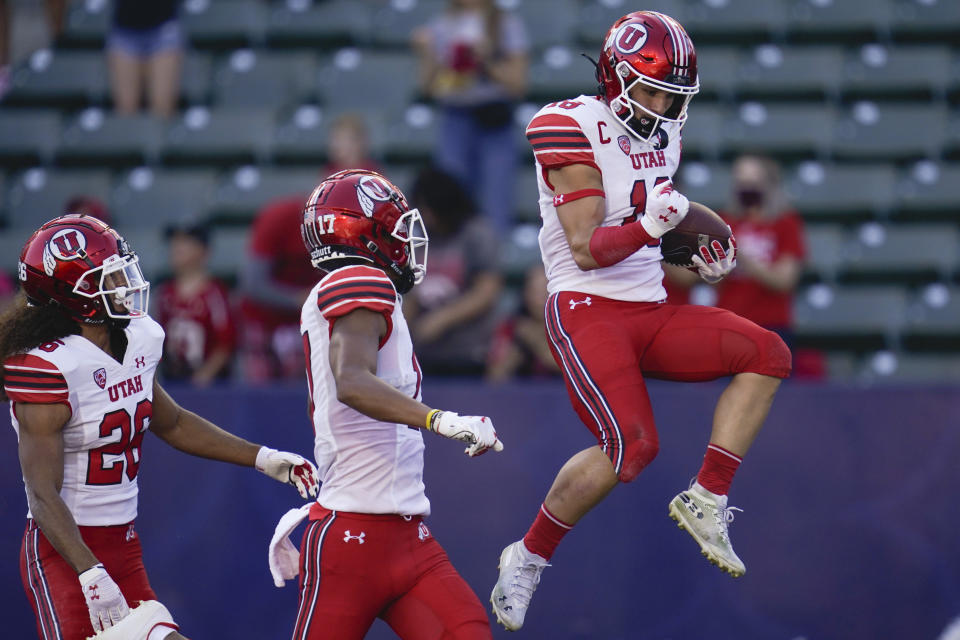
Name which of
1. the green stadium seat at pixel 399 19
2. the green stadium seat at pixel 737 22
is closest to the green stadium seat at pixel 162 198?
the green stadium seat at pixel 399 19

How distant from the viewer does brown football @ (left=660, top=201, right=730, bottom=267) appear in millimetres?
4004

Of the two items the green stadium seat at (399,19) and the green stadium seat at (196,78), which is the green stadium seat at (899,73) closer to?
the green stadium seat at (399,19)

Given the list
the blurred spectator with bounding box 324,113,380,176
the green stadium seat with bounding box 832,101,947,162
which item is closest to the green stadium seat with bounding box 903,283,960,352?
the green stadium seat with bounding box 832,101,947,162

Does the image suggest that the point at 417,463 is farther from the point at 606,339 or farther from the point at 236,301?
the point at 236,301

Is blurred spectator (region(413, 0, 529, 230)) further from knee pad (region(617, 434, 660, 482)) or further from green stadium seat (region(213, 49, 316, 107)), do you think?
knee pad (region(617, 434, 660, 482))

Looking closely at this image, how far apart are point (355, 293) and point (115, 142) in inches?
226

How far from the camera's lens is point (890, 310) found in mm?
7680

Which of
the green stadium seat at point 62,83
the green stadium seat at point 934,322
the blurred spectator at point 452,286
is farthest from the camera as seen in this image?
the green stadium seat at point 62,83

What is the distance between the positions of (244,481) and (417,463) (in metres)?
2.05

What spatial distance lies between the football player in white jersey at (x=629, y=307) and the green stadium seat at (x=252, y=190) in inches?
173

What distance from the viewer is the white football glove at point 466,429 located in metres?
3.41

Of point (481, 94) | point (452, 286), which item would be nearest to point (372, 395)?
point (452, 286)

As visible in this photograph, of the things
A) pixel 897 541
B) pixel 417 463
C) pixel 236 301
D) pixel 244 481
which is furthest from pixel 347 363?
pixel 236 301

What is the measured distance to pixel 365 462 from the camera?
3.78m
